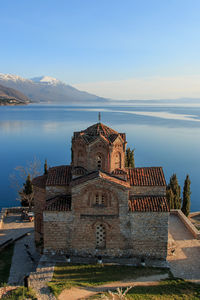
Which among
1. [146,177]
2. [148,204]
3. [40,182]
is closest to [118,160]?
[146,177]

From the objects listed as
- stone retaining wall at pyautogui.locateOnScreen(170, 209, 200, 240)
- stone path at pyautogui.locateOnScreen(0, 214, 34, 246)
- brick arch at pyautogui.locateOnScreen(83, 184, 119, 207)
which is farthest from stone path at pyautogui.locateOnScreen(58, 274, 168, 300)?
stone path at pyautogui.locateOnScreen(0, 214, 34, 246)

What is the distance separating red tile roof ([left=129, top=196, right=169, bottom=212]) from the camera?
49.6 ft

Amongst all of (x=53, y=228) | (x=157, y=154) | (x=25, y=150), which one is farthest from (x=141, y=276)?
(x=25, y=150)

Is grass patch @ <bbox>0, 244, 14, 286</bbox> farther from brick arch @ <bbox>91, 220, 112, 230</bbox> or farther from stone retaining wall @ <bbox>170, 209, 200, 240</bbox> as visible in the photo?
stone retaining wall @ <bbox>170, 209, 200, 240</bbox>

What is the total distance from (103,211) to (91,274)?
3.56 m

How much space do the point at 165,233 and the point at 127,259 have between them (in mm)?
2865

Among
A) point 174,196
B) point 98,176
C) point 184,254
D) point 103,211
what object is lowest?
point 184,254

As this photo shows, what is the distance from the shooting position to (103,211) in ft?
49.9

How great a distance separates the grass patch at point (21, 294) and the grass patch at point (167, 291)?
9.95ft

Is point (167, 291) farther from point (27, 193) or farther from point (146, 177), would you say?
point (27, 193)

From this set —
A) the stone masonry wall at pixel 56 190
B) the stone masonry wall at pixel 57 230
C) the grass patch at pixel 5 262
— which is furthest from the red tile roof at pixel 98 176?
the grass patch at pixel 5 262

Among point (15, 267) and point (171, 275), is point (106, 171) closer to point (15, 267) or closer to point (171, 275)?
point (171, 275)

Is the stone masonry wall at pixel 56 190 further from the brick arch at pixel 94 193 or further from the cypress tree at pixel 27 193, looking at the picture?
the cypress tree at pixel 27 193

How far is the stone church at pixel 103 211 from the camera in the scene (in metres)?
15.1
